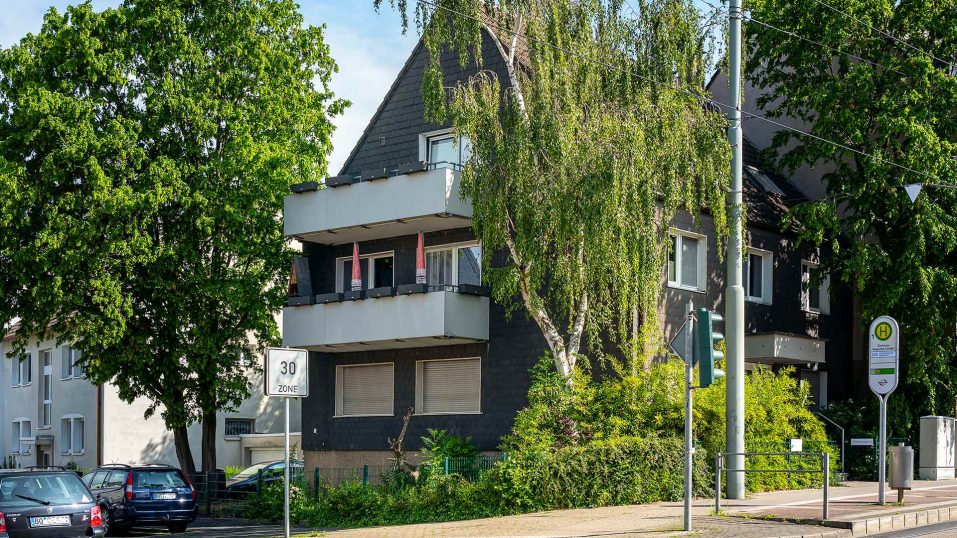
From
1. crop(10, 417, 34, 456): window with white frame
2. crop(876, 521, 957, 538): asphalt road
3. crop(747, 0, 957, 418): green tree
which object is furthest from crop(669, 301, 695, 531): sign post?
crop(10, 417, 34, 456): window with white frame

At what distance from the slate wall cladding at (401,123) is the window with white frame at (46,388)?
24229mm

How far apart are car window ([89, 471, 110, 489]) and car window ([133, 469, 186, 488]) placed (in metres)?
1.26

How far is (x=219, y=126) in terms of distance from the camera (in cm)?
3238

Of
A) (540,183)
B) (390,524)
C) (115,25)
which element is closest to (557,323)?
(540,183)

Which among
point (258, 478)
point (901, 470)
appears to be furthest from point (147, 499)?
point (901, 470)

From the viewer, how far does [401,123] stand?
31.8 metres

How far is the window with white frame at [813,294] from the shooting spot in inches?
1289

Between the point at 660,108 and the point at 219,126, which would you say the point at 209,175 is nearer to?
the point at 219,126

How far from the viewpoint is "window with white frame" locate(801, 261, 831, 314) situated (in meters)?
32.8

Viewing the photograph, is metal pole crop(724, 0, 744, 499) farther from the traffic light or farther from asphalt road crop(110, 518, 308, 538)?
asphalt road crop(110, 518, 308, 538)

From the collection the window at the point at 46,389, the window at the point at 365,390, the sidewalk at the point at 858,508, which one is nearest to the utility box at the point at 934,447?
the sidewalk at the point at 858,508

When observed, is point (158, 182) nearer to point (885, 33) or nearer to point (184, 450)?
point (184, 450)

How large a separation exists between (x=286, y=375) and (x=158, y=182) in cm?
1405

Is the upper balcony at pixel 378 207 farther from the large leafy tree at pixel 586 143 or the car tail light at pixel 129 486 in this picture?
the car tail light at pixel 129 486
